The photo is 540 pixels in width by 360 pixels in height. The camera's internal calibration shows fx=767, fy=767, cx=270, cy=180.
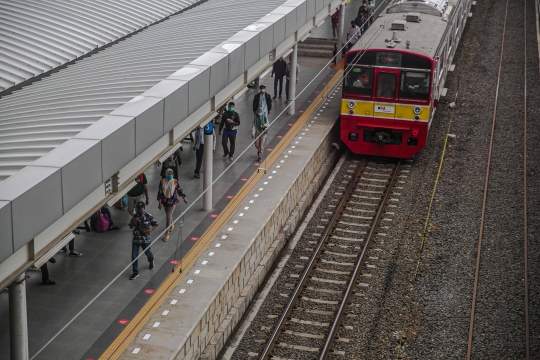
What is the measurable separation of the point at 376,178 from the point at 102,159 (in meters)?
10.7

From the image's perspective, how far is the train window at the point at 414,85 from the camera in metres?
18.5

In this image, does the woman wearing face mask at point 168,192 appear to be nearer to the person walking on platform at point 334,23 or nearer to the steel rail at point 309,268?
the steel rail at point 309,268

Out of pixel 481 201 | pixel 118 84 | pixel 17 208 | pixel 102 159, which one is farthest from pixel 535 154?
pixel 17 208

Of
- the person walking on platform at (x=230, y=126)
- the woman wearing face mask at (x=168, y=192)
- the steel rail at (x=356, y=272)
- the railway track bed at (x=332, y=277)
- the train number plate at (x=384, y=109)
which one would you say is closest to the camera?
the steel rail at (x=356, y=272)

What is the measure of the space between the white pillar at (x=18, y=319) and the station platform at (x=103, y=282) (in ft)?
4.38

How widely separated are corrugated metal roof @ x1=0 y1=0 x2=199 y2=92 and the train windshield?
4.81 meters

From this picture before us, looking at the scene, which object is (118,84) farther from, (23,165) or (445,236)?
(445,236)

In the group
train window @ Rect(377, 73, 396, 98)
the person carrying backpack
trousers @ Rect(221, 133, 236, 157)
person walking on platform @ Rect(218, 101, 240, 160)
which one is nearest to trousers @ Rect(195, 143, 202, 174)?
person walking on platform @ Rect(218, 101, 240, 160)

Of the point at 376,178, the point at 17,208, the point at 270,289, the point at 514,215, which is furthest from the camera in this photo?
the point at 376,178

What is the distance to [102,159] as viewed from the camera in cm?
959

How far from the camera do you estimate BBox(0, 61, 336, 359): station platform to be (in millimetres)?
10961

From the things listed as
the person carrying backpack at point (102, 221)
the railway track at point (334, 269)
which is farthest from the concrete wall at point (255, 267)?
the person carrying backpack at point (102, 221)

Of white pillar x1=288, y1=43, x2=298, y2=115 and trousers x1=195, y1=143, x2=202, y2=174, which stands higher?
white pillar x1=288, y1=43, x2=298, y2=115

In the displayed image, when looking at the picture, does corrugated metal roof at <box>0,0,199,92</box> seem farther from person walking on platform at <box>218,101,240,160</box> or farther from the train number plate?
the train number plate
